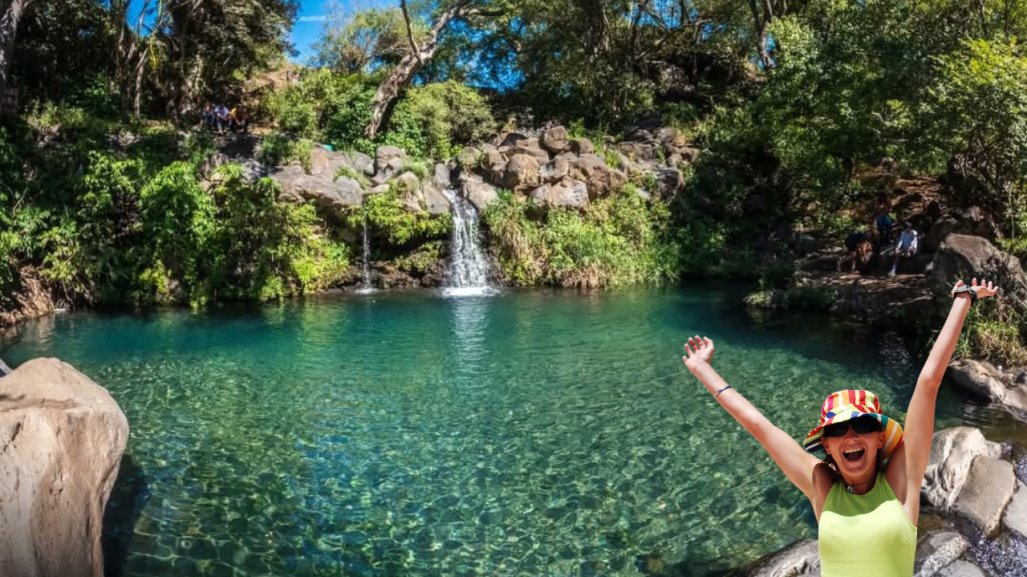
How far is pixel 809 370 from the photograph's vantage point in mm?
10172

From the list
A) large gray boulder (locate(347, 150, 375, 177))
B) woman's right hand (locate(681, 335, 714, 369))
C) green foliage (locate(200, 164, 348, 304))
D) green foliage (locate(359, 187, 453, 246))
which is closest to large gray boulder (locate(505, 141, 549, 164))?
green foliage (locate(359, 187, 453, 246))

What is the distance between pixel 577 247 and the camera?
19.4m

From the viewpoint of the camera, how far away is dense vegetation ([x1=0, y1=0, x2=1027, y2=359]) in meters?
13.3

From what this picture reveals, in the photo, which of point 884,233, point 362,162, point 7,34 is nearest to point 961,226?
point 884,233

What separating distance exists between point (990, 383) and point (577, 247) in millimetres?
Result: 11758

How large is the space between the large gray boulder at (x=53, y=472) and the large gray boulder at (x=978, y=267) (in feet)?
37.4

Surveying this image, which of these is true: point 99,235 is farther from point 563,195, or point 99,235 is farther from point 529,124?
point 529,124

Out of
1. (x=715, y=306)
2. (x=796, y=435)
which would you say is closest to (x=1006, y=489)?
(x=796, y=435)

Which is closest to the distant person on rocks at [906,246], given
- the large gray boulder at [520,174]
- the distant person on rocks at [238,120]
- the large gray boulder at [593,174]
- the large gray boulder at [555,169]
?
the large gray boulder at [593,174]

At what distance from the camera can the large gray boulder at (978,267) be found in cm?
998

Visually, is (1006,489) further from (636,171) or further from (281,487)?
(636,171)

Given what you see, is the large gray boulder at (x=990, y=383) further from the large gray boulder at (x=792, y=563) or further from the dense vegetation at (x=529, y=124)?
the large gray boulder at (x=792, y=563)

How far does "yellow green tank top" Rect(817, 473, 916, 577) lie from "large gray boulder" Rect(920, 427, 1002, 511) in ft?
14.8

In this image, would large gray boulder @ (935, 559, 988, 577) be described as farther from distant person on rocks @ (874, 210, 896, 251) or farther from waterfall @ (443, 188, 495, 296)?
waterfall @ (443, 188, 495, 296)
